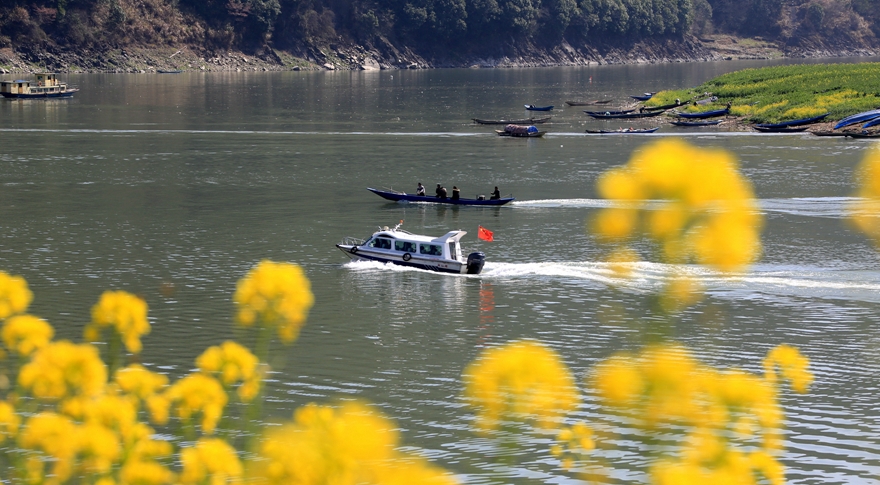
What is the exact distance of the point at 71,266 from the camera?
143ft

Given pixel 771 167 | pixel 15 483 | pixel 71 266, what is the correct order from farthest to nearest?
pixel 771 167 < pixel 71 266 < pixel 15 483

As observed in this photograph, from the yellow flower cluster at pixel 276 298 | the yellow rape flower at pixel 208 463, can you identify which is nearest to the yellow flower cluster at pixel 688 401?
the yellow flower cluster at pixel 276 298

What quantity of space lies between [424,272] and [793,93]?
82158 mm

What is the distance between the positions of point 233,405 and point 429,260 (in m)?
18.8

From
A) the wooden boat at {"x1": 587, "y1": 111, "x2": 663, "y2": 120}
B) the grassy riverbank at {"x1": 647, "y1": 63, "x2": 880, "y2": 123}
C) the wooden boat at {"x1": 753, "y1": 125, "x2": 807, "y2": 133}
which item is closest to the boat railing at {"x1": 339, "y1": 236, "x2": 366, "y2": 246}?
the wooden boat at {"x1": 753, "y1": 125, "x2": 807, "y2": 133}

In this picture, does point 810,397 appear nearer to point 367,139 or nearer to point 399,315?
point 399,315

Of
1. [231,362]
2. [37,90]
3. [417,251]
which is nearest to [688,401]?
[231,362]

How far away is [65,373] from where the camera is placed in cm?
654

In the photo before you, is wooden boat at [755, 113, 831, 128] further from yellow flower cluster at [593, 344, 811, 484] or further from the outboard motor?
yellow flower cluster at [593, 344, 811, 484]

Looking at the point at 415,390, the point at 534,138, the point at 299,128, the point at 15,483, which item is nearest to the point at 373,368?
the point at 415,390

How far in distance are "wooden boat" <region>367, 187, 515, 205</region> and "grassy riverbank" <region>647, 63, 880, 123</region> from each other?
178 feet

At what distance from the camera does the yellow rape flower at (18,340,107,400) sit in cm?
653

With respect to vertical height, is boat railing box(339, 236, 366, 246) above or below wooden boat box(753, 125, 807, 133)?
below

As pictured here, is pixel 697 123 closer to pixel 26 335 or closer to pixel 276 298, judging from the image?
pixel 26 335
